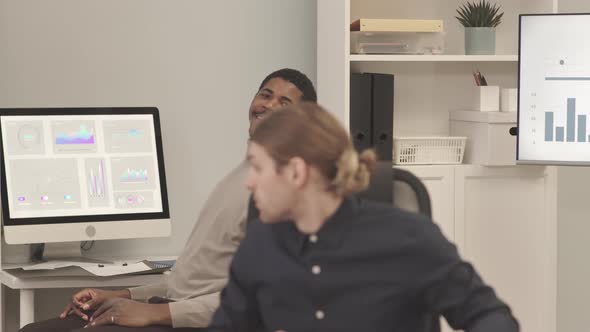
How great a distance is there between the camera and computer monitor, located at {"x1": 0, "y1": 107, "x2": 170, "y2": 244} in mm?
3422

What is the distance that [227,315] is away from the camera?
1.81 metres

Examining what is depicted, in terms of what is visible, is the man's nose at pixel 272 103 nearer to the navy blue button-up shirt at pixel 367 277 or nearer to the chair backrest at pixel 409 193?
the chair backrest at pixel 409 193

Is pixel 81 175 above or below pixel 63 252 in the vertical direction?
above

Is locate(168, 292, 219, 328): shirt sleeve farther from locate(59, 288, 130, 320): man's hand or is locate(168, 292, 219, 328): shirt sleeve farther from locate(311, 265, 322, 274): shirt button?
locate(311, 265, 322, 274): shirt button

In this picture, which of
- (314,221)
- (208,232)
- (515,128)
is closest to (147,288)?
(208,232)

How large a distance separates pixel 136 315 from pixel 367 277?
0.88 m

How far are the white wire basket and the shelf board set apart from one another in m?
0.29

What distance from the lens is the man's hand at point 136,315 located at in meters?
2.40

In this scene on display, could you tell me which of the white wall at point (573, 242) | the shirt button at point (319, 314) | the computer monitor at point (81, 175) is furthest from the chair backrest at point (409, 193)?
the white wall at point (573, 242)

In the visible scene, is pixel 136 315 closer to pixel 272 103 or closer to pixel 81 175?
pixel 272 103

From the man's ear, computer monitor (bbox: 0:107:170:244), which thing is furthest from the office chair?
computer monitor (bbox: 0:107:170:244)

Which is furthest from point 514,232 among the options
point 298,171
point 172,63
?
point 298,171

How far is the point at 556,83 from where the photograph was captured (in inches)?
133

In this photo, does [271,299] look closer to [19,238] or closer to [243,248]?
[243,248]
